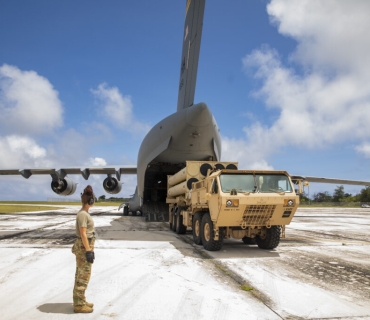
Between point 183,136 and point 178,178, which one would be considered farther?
point 183,136

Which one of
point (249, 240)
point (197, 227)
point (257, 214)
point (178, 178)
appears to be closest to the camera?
point (257, 214)

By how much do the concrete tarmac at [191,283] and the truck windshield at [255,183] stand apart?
5.29ft

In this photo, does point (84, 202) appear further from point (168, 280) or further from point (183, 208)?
point (183, 208)

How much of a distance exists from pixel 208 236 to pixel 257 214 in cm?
146

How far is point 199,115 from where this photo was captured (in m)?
12.1

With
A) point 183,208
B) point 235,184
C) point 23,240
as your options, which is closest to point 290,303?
point 235,184

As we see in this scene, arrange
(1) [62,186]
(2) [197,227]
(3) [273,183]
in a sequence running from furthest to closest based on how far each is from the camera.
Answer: (1) [62,186] → (2) [197,227] → (3) [273,183]

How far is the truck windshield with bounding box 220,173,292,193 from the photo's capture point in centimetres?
826

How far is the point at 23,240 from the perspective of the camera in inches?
400

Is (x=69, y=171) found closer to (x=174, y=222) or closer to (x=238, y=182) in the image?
(x=174, y=222)

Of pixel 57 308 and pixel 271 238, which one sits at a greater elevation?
pixel 271 238

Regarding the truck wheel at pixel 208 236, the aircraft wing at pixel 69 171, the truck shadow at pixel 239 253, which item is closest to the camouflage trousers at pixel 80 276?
the truck shadow at pixel 239 253

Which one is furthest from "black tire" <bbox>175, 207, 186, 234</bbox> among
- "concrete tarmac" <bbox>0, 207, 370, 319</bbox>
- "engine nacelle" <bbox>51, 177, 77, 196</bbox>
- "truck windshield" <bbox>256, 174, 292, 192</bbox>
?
"engine nacelle" <bbox>51, 177, 77, 196</bbox>

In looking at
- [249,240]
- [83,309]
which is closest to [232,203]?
[249,240]
